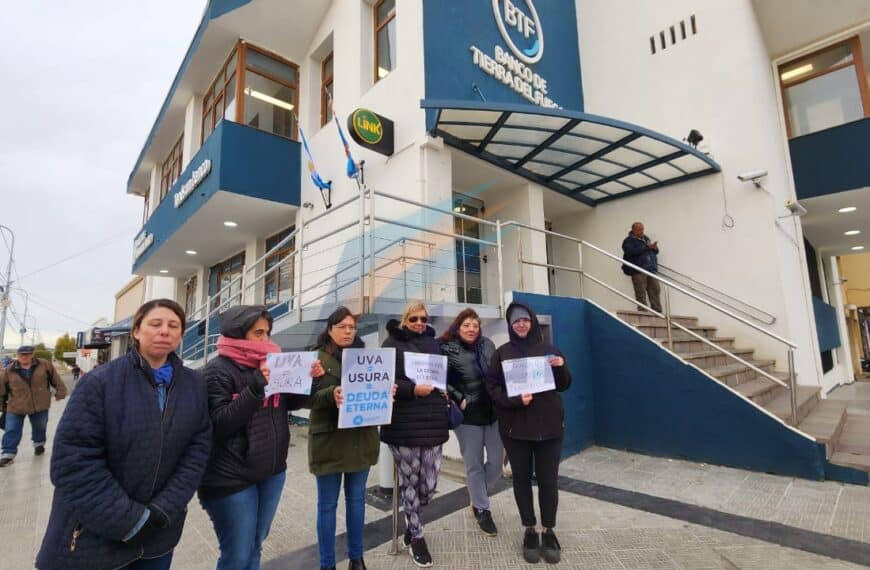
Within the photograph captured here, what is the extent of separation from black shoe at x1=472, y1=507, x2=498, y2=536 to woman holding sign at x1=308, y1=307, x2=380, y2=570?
1020 mm

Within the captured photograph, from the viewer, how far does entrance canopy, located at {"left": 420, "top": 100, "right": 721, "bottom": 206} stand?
20.3 ft

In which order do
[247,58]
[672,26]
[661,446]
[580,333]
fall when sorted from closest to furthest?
[661,446] < [580,333] < [672,26] < [247,58]

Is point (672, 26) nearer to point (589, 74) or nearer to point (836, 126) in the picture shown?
point (589, 74)

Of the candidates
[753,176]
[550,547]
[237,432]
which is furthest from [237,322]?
[753,176]

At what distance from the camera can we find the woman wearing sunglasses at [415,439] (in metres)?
2.96

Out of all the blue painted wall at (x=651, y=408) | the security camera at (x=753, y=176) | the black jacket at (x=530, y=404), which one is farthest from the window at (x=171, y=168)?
the security camera at (x=753, y=176)

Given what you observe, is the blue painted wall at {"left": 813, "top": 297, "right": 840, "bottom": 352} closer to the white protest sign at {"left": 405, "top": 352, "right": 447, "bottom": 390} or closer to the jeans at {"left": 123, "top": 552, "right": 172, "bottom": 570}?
the white protest sign at {"left": 405, "top": 352, "right": 447, "bottom": 390}

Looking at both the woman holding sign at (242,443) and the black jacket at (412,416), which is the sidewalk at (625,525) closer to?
the black jacket at (412,416)

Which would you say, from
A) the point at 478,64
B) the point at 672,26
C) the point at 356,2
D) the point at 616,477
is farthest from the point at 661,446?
the point at 356,2

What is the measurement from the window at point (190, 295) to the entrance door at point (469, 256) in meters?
10.6

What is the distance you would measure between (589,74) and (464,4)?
4.14m

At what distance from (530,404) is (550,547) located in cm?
98

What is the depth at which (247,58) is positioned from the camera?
31.5ft

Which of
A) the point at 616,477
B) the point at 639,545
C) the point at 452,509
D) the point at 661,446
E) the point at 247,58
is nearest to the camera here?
the point at 639,545
